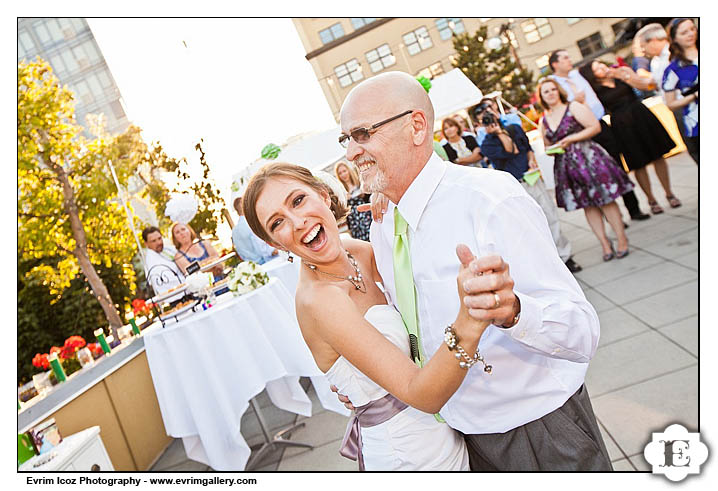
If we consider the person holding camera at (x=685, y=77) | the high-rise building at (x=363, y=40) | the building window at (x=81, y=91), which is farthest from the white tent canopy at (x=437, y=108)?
the building window at (x=81, y=91)

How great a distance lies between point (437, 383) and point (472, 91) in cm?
464

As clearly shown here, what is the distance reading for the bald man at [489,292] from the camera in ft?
3.15

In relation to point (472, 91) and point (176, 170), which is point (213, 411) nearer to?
point (176, 170)

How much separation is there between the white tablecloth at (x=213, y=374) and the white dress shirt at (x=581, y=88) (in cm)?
282

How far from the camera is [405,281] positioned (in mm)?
1137

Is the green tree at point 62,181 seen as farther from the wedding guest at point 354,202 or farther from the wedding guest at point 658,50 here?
the wedding guest at point 658,50

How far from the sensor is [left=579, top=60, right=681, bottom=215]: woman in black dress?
15.7 feet

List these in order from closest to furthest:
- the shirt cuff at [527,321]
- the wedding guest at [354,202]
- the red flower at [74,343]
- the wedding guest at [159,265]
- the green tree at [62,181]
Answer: the shirt cuff at [527,321], the red flower at [74,343], the wedding guest at [159,265], the wedding guest at [354,202], the green tree at [62,181]

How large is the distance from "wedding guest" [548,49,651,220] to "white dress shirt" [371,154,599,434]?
2997 millimetres

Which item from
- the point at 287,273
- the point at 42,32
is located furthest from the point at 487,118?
the point at 42,32

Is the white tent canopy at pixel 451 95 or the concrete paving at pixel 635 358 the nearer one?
the concrete paving at pixel 635 358

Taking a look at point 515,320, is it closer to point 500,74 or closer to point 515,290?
point 515,290

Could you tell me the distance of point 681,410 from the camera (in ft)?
7.14
